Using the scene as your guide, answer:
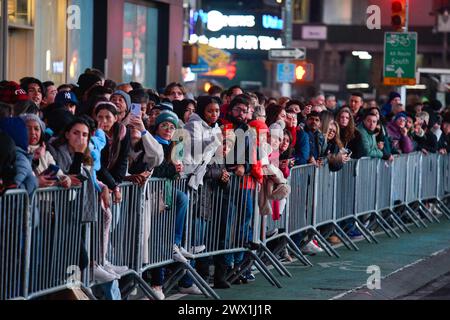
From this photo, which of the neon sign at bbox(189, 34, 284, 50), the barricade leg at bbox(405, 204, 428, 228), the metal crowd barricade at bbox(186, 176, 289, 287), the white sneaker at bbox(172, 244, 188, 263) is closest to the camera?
the white sneaker at bbox(172, 244, 188, 263)

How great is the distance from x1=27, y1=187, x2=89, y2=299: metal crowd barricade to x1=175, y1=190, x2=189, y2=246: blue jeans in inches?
79.8

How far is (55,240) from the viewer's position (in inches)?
405

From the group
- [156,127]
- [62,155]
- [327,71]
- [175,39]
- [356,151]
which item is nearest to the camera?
[62,155]

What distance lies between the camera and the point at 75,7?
2306cm

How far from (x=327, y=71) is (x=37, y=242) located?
2780 inches

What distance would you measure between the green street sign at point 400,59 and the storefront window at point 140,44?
187 inches

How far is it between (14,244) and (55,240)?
0.61 meters

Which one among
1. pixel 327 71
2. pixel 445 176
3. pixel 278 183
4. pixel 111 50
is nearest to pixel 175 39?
pixel 111 50

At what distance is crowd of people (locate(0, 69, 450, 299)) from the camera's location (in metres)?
10.6

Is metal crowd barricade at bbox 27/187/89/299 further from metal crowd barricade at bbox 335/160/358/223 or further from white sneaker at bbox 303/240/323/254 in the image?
metal crowd barricade at bbox 335/160/358/223

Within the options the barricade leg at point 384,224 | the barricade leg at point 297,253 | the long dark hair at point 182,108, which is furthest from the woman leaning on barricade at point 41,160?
the barricade leg at point 384,224

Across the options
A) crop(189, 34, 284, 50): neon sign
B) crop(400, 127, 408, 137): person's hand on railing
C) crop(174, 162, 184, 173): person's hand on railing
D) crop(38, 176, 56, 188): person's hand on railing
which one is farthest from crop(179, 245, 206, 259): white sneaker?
crop(189, 34, 284, 50): neon sign

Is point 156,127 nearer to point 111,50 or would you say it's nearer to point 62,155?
point 62,155

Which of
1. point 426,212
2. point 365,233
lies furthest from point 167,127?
point 426,212
